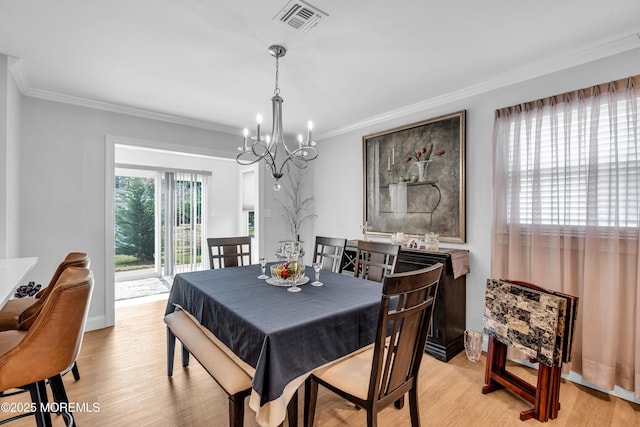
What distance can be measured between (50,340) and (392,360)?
148 centimetres

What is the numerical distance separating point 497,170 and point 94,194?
4.25m

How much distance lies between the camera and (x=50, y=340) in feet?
3.91

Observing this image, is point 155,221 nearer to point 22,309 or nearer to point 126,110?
point 126,110

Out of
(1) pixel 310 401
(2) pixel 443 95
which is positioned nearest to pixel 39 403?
(1) pixel 310 401

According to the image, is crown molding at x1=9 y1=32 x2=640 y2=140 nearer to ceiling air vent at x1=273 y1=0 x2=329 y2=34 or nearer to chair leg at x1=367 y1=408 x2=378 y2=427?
ceiling air vent at x1=273 y1=0 x2=329 y2=34

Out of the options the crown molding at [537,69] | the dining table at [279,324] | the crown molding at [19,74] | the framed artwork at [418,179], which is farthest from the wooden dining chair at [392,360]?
the crown molding at [19,74]

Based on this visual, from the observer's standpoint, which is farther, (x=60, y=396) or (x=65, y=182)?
(x=65, y=182)

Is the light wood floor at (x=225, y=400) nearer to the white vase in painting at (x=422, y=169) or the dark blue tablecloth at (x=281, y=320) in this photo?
the dark blue tablecloth at (x=281, y=320)

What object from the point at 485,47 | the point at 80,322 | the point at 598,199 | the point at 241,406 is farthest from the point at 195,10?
the point at 598,199

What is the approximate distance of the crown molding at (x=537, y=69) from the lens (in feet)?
6.98

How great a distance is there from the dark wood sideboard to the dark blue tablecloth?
3.01ft

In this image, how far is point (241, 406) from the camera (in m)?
1.47

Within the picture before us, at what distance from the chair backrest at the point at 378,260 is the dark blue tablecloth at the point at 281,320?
359mm

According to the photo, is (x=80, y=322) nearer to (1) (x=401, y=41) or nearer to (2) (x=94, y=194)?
(1) (x=401, y=41)
